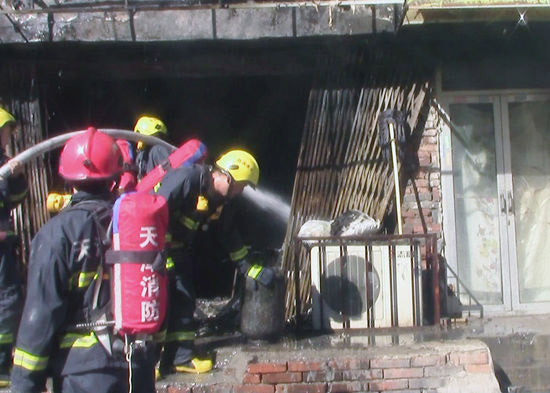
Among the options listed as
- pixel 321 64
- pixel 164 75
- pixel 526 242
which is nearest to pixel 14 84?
pixel 164 75

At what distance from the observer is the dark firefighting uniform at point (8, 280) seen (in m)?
6.16

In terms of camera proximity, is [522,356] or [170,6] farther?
[170,6]

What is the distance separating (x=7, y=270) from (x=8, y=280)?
7cm

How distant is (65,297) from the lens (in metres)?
3.87

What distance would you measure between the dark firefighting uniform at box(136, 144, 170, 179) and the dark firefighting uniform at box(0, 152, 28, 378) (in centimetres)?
108

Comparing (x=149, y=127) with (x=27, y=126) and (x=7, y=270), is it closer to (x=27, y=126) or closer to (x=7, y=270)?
(x=27, y=126)

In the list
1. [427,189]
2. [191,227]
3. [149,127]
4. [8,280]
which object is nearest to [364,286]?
[427,189]

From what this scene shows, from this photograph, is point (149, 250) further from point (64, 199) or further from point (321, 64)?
point (321, 64)

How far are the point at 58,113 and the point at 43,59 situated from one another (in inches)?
24.1

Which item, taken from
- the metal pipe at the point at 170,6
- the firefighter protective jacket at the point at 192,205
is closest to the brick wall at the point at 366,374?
the firefighter protective jacket at the point at 192,205

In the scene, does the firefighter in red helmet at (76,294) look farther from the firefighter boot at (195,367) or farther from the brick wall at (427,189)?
the brick wall at (427,189)

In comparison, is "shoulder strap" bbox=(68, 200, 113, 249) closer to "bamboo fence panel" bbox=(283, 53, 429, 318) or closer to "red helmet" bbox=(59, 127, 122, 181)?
"red helmet" bbox=(59, 127, 122, 181)

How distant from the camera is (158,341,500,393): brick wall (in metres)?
6.58

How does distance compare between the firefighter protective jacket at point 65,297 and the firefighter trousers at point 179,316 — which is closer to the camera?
the firefighter protective jacket at point 65,297
